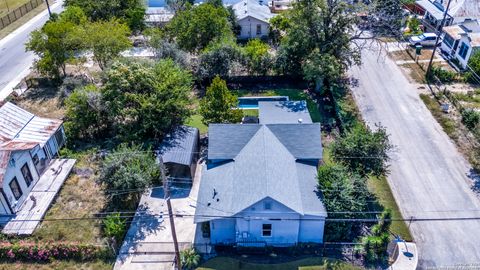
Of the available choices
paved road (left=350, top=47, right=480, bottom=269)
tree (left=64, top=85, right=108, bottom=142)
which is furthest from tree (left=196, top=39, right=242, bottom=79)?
paved road (left=350, top=47, right=480, bottom=269)

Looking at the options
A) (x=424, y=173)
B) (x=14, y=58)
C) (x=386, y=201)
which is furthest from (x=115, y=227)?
(x=14, y=58)

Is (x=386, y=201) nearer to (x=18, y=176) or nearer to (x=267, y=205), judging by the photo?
(x=267, y=205)

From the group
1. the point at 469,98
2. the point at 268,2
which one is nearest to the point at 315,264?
the point at 469,98

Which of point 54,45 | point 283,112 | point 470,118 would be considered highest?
point 54,45

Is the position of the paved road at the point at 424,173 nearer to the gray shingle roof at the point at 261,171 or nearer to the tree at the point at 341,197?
the tree at the point at 341,197

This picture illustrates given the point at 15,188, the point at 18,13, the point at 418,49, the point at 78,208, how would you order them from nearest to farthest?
the point at 15,188, the point at 78,208, the point at 418,49, the point at 18,13

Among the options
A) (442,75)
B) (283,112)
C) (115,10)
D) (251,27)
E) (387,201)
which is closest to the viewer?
(387,201)

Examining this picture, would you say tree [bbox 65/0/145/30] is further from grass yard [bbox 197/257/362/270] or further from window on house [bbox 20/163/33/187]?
grass yard [bbox 197/257/362/270]

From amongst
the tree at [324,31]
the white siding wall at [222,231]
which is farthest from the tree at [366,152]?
the tree at [324,31]
